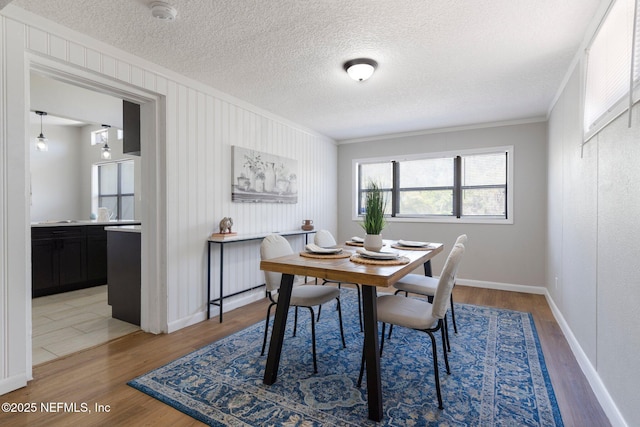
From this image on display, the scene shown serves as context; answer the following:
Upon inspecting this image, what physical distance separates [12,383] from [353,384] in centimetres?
210

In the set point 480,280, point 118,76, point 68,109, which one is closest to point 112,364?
point 118,76

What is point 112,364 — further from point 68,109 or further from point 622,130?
point 68,109

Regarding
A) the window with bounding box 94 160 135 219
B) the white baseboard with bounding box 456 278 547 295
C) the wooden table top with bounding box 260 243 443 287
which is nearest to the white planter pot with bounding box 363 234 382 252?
the wooden table top with bounding box 260 243 443 287

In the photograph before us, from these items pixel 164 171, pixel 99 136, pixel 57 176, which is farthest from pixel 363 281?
pixel 57 176

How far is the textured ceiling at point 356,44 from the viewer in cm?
200

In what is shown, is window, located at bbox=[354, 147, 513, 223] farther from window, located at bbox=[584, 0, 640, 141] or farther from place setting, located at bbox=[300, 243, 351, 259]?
place setting, located at bbox=[300, 243, 351, 259]

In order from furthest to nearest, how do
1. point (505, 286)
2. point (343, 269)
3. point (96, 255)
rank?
point (96, 255) → point (505, 286) → point (343, 269)

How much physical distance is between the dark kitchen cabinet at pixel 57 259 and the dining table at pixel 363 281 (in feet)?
12.4

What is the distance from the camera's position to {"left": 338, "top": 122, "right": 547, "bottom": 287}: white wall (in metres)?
4.25

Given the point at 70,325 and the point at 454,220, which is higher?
the point at 454,220

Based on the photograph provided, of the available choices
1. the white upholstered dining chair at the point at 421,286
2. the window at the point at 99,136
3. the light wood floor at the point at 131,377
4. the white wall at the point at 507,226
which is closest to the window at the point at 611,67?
the white upholstered dining chair at the point at 421,286

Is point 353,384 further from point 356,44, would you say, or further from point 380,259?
point 356,44

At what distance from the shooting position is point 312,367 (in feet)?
7.41

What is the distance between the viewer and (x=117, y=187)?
671 cm
